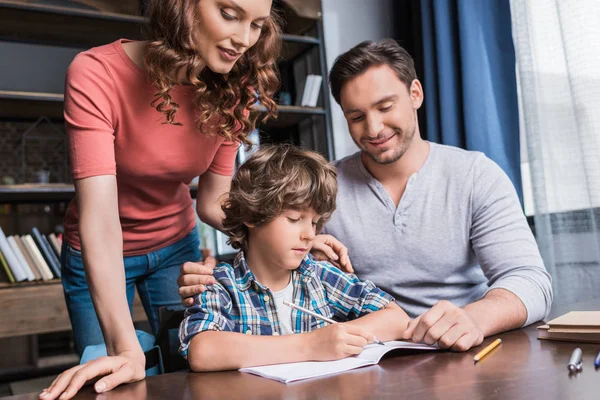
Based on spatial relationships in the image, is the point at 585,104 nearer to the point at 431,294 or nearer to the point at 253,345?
the point at 431,294

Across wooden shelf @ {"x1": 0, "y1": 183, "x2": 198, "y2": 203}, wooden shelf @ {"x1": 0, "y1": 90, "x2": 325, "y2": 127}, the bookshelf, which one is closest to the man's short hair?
the bookshelf

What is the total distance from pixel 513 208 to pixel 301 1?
6.90 ft

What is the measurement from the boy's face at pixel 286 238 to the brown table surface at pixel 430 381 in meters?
0.31

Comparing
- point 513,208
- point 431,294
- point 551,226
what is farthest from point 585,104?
point 431,294

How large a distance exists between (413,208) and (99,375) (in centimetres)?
88

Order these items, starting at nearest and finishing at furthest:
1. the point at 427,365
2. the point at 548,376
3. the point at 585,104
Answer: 1. the point at 548,376
2. the point at 427,365
3. the point at 585,104

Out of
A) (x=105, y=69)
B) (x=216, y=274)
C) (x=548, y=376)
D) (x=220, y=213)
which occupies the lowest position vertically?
(x=548, y=376)

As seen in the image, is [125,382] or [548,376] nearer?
[548,376]

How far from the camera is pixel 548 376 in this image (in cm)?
77

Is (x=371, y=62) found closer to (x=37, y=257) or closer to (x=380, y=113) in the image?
(x=380, y=113)

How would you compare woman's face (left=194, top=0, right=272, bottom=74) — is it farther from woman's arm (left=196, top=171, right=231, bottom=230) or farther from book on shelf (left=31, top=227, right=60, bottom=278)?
book on shelf (left=31, top=227, right=60, bottom=278)

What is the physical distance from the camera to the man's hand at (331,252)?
1361 mm

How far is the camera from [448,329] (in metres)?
0.97

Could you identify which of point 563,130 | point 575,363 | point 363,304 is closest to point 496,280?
Result: point 363,304
